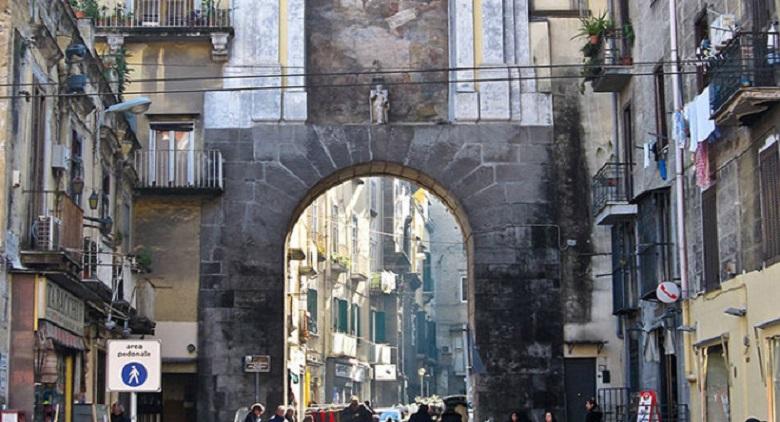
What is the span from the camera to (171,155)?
32.6 m

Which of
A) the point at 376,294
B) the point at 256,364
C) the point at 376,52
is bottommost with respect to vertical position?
the point at 256,364

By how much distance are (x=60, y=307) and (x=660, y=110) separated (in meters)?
11.5

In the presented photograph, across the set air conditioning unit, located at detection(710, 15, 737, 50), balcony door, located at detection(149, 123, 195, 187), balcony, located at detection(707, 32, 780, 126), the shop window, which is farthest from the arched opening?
balcony, located at detection(707, 32, 780, 126)

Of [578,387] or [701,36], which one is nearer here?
[701,36]

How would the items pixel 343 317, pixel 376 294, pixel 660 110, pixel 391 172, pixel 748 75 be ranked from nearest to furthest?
pixel 748 75, pixel 660 110, pixel 391 172, pixel 343 317, pixel 376 294

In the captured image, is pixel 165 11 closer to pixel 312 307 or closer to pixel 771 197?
pixel 771 197

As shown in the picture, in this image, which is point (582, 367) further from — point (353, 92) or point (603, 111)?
point (353, 92)

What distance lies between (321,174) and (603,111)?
6.71 meters

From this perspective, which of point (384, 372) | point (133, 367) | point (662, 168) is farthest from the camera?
point (384, 372)

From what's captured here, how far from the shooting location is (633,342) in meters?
29.9

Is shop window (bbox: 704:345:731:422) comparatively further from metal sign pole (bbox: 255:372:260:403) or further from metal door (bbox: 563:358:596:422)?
metal sign pole (bbox: 255:372:260:403)

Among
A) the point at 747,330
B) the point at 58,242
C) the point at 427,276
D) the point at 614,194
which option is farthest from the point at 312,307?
the point at 427,276

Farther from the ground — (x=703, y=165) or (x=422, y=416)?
(x=703, y=165)

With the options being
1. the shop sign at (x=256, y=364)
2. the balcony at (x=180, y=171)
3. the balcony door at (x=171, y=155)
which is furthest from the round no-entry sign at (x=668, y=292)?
the balcony door at (x=171, y=155)
